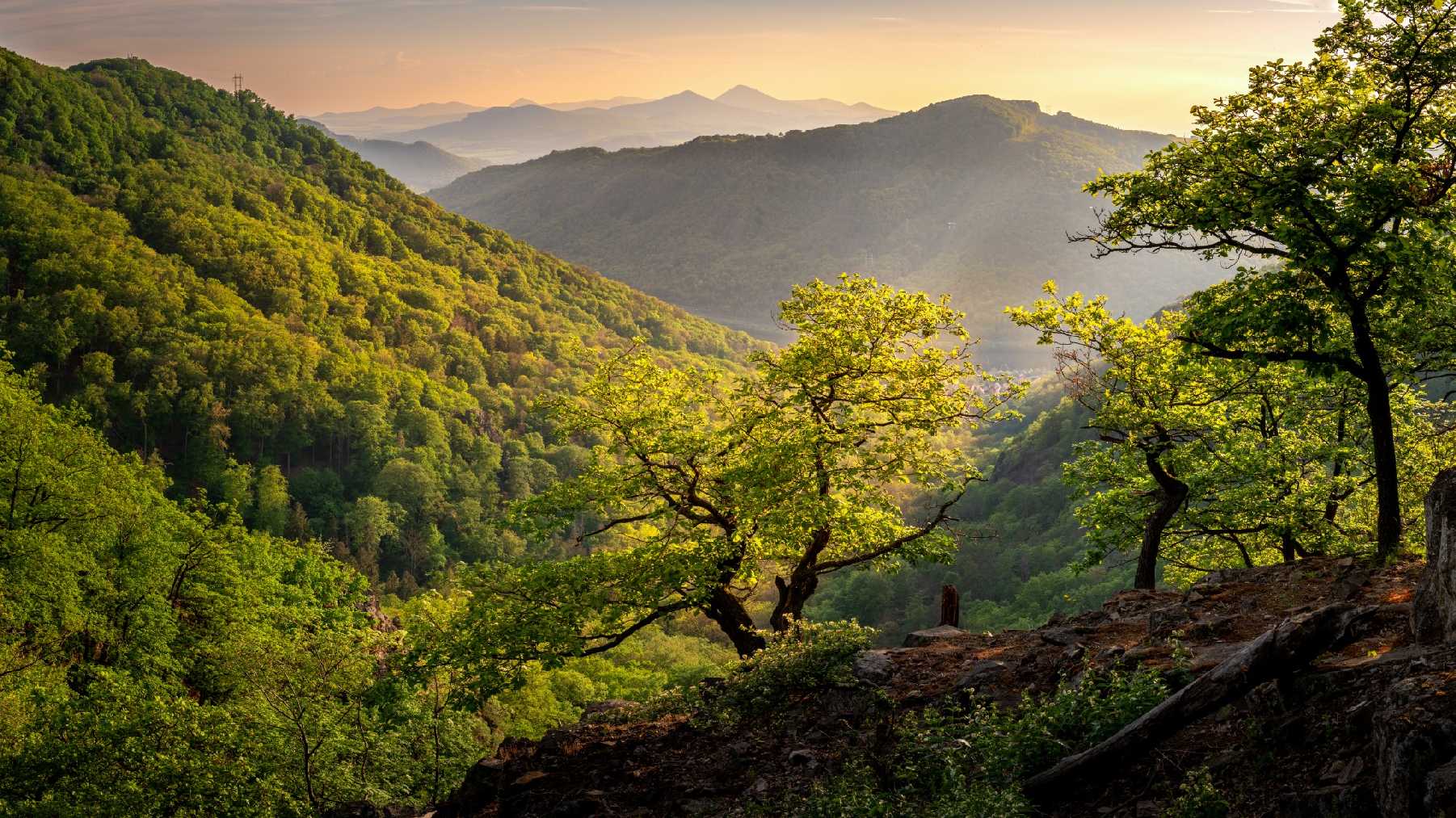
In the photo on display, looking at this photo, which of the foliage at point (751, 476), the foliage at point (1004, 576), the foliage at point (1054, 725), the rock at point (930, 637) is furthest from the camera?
the foliage at point (1004, 576)

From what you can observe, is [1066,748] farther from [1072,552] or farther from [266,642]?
[1072,552]

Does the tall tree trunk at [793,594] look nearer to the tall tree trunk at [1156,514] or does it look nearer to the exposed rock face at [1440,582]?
the tall tree trunk at [1156,514]

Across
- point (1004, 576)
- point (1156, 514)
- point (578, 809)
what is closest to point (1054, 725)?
point (578, 809)

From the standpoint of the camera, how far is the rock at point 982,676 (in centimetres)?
1320

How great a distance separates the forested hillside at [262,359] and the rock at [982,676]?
74.1 m

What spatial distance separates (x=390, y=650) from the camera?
36.7 metres

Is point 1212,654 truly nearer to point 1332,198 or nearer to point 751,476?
point 1332,198

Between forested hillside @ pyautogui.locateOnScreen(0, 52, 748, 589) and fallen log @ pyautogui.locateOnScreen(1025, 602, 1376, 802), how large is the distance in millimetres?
78488

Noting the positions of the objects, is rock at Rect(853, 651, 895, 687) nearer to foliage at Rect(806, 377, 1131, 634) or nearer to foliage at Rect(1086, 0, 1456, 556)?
foliage at Rect(1086, 0, 1456, 556)

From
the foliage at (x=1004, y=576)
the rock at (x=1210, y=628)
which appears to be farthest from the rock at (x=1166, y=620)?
the foliage at (x=1004, y=576)

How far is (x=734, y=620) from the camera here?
2116 centimetres

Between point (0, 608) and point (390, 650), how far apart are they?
41.0 ft

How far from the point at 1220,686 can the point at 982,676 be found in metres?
4.89

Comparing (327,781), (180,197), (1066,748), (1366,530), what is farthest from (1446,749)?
(180,197)
